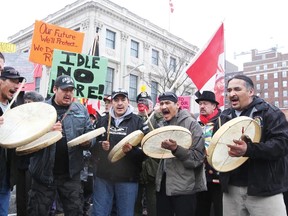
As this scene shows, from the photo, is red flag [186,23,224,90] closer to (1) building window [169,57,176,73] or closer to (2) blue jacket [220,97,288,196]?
(2) blue jacket [220,97,288,196]

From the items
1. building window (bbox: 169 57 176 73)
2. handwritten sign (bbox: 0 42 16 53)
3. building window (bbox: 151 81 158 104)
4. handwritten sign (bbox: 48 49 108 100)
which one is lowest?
handwritten sign (bbox: 48 49 108 100)

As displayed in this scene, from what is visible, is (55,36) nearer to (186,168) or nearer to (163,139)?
(163,139)

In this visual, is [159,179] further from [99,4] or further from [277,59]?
[277,59]

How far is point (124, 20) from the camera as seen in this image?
2923 cm

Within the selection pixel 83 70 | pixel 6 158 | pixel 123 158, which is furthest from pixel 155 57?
pixel 6 158

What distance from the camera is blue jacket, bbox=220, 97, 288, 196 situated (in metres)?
2.83

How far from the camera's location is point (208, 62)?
5.84 meters

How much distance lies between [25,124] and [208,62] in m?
3.84

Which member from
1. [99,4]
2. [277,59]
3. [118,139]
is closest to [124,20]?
[99,4]

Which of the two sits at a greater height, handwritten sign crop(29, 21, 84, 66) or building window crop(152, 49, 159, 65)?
building window crop(152, 49, 159, 65)

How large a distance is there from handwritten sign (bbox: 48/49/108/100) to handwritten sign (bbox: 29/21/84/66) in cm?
215

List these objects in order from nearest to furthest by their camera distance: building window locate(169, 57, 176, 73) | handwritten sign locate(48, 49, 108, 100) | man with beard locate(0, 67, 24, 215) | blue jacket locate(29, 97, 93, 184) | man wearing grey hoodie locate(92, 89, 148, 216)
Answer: man with beard locate(0, 67, 24, 215), blue jacket locate(29, 97, 93, 184), man wearing grey hoodie locate(92, 89, 148, 216), handwritten sign locate(48, 49, 108, 100), building window locate(169, 57, 176, 73)

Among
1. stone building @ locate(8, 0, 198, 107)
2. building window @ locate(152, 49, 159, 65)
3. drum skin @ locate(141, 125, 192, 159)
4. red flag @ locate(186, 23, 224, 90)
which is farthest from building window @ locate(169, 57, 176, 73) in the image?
drum skin @ locate(141, 125, 192, 159)

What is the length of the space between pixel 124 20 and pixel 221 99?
82.1ft
